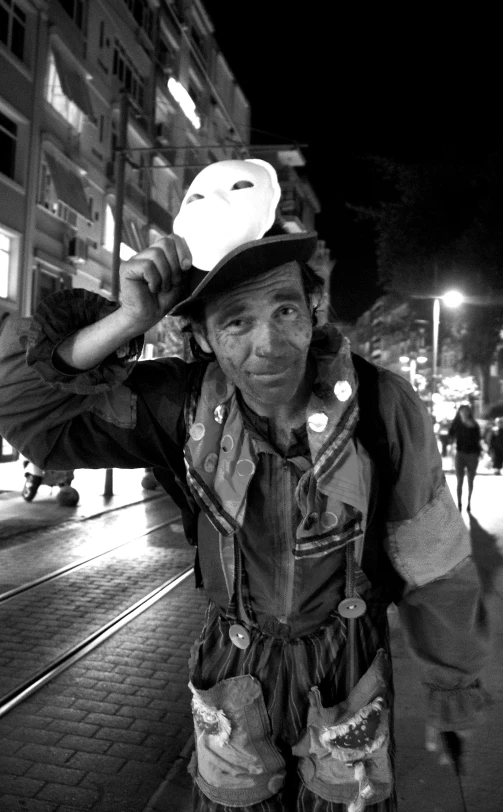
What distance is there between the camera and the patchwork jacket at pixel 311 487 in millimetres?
1665

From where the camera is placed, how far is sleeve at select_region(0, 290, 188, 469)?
167cm

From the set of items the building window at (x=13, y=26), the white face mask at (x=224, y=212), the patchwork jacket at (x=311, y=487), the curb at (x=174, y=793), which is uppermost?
the building window at (x=13, y=26)

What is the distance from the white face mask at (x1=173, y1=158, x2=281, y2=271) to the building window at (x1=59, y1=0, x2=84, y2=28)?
73.2 feet

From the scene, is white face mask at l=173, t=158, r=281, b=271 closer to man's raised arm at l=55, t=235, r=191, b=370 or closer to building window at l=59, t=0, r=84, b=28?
man's raised arm at l=55, t=235, r=191, b=370

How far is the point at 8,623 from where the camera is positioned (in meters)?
5.62

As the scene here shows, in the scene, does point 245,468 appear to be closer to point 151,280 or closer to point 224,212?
point 151,280

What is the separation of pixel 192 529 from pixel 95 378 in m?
0.47

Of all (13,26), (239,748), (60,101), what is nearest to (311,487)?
(239,748)

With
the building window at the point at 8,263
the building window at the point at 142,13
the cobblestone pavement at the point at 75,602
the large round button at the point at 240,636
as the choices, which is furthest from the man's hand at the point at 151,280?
the building window at the point at 142,13

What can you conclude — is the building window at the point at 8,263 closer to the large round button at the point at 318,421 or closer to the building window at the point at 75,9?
the building window at the point at 75,9

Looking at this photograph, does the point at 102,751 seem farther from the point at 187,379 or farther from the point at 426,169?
the point at 426,169

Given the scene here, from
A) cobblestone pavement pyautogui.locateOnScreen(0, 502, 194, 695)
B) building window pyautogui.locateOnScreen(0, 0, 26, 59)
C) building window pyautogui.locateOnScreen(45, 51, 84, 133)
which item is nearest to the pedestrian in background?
cobblestone pavement pyautogui.locateOnScreen(0, 502, 194, 695)

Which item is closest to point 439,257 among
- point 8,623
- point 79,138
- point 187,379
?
point 79,138

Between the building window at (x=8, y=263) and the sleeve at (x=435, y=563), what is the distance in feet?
59.1
